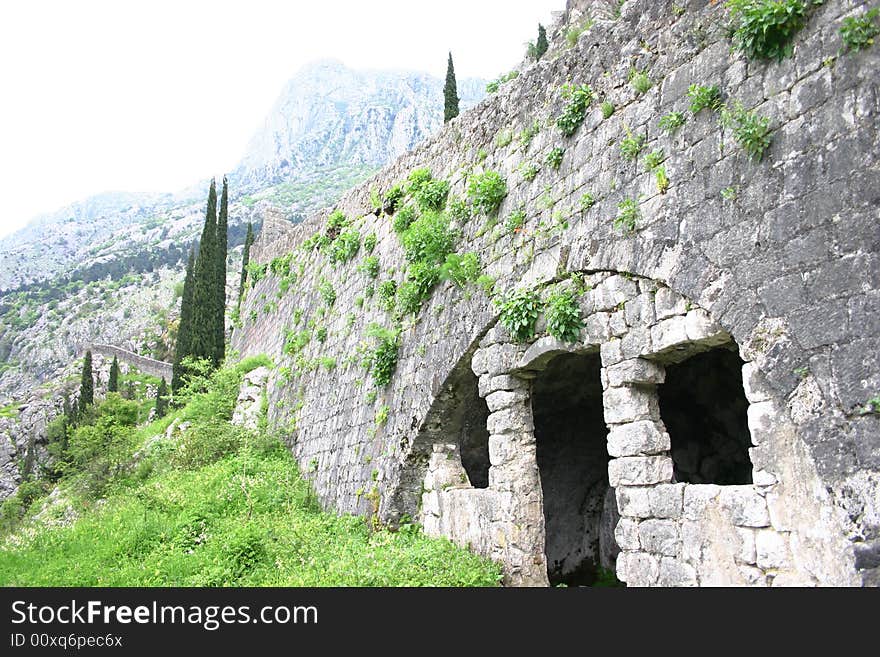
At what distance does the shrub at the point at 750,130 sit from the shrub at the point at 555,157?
2.39 metres

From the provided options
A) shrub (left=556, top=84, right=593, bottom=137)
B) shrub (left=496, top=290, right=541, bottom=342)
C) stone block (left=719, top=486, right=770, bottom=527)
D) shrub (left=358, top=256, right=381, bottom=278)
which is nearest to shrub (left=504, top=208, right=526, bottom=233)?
shrub (left=496, top=290, right=541, bottom=342)

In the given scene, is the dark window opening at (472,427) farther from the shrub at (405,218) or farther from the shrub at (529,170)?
the shrub at (405,218)

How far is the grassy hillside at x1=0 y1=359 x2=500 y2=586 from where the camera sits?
7.44 metres

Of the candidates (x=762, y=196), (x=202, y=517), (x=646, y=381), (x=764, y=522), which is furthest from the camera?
(x=202, y=517)

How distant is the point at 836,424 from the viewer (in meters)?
4.03

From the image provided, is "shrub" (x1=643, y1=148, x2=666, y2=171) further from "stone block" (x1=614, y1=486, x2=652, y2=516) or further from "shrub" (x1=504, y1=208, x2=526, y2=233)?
"stone block" (x1=614, y1=486, x2=652, y2=516)

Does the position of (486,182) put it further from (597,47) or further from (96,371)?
(96,371)

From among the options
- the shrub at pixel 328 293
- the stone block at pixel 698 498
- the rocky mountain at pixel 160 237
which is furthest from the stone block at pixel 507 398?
the rocky mountain at pixel 160 237

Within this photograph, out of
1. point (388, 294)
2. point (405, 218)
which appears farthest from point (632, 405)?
point (405, 218)

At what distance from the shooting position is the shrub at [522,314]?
7066 mm

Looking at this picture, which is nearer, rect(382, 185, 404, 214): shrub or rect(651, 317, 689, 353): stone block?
rect(651, 317, 689, 353): stone block

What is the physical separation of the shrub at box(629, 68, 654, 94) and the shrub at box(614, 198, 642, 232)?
1.11 m
